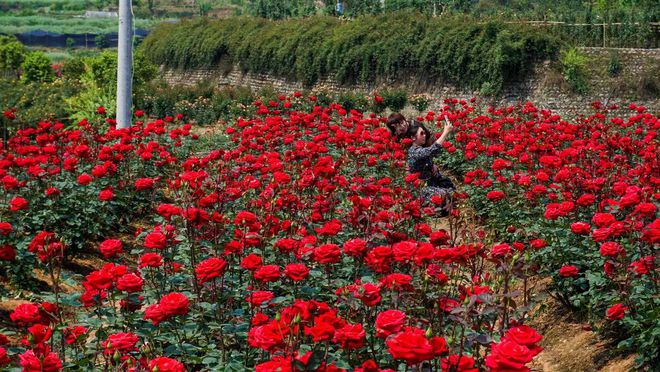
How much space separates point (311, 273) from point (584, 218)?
2.24m

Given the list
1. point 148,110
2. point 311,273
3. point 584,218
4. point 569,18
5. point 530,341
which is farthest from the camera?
point 569,18

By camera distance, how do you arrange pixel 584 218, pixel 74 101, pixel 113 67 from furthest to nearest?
pixel 113 67 → pixel 74 101 → pixel 584 218

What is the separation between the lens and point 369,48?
84.1ft

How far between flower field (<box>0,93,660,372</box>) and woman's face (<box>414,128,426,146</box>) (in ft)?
1.07

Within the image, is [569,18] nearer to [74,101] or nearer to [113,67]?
[113,67]

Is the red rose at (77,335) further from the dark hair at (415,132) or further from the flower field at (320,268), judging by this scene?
the dark hair at (415,132)

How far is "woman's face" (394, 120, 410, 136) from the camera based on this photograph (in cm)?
748

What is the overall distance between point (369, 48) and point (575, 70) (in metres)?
7.08

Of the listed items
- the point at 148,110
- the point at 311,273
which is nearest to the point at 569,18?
the point at 148,110

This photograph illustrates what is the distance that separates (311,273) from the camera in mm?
3820

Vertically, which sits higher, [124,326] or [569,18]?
[569,18]

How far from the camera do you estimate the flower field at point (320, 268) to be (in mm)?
2631

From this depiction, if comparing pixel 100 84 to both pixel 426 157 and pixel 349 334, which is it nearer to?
pixel 426 157

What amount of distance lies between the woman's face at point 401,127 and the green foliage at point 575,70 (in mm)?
14914
